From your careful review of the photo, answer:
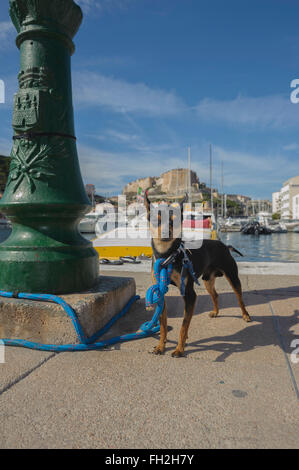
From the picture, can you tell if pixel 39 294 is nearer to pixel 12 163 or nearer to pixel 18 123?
pixel 12 163

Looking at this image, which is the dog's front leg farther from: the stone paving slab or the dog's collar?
the dog's collar

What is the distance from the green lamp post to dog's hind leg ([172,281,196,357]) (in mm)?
1210

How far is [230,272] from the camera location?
152 inches

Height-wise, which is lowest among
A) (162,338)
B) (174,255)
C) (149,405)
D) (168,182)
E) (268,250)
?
(268,250)

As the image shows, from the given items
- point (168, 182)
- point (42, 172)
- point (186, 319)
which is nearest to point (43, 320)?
point (186, 319)

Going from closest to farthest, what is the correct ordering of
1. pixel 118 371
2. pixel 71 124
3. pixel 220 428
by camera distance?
pixel 220 428 → pixel 118 371 → pixel 71 124

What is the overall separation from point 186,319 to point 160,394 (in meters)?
0.86

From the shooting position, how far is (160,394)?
87.2 inches

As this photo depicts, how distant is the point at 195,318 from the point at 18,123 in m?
3.06

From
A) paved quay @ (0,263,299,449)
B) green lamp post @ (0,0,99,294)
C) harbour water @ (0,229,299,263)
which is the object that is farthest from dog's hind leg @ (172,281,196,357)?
harbour water @ (0,229,299,263)

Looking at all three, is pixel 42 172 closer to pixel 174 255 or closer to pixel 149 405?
pixel 174 255

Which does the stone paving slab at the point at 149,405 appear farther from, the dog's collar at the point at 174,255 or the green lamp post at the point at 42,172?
the green lamp post at the point at 42,172

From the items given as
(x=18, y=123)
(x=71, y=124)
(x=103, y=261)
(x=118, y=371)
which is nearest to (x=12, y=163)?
(x=18, y=123)

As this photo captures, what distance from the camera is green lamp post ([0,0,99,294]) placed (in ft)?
10.9
